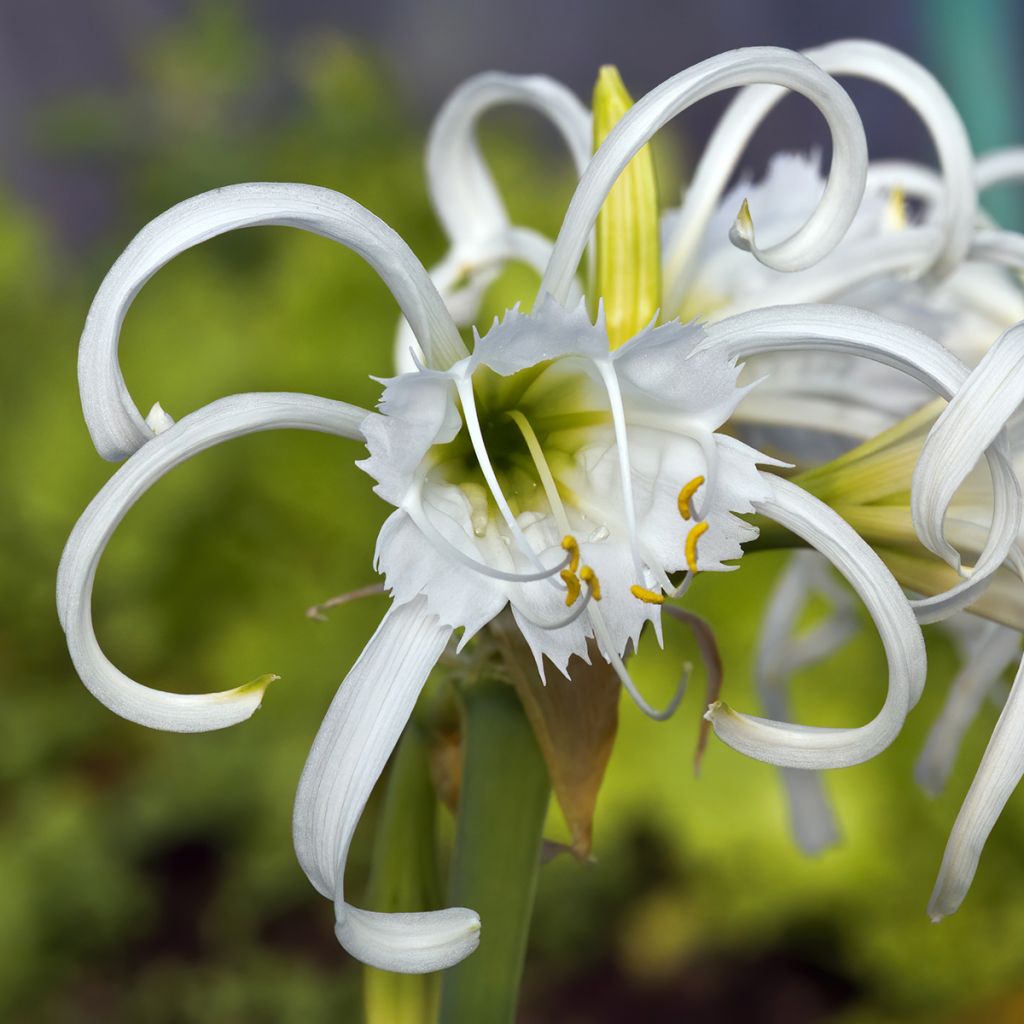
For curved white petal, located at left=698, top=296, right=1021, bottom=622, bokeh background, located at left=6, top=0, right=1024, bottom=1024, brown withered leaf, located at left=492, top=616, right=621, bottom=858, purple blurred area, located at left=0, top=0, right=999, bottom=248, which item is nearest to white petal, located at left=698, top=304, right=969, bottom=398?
curved white petal, located at left=698, top=296, right=1021, bottom=622

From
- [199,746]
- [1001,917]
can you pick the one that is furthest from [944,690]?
[199,746]

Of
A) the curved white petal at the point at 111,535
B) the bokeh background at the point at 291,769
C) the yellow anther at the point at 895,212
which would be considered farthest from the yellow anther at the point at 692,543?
the bokeh background at the point at 291,769

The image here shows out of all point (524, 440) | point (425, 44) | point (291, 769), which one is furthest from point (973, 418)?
point (425, 44)

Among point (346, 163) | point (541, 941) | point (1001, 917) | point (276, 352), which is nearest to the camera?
point (1001, 917)

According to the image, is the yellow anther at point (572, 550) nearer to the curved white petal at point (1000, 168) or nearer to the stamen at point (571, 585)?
the stamen at point (571, 585)

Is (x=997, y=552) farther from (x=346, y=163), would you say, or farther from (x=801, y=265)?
(x=346, y=163)

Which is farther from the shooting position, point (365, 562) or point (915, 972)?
point (365, 562)
